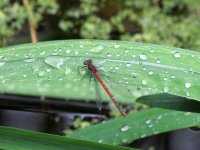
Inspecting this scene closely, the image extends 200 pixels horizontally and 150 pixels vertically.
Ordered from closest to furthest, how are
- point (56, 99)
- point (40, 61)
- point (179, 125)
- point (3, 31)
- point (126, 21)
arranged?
point (40, 61)
point (179, 125)
point (56, 99)
point (3, 31)
point (126, 21)

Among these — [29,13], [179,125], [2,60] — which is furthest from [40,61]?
[29,13]

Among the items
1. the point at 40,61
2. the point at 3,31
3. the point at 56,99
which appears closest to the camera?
the point at 40,61

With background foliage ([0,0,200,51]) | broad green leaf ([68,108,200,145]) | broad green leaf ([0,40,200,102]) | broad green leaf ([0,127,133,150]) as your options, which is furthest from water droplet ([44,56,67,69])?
background foliage ([0,0,200,51])

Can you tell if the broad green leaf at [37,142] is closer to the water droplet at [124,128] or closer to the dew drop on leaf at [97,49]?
the dew drop on leaf at [97,49]

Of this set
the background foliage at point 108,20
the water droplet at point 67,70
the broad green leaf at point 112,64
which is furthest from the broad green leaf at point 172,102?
the background foliage at point 108,20

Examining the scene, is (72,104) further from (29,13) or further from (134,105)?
(29,13)

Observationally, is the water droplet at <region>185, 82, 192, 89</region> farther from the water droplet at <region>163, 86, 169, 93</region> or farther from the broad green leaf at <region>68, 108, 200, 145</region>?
the broad green leaf at <region>68, 108, 200, 145</region>
